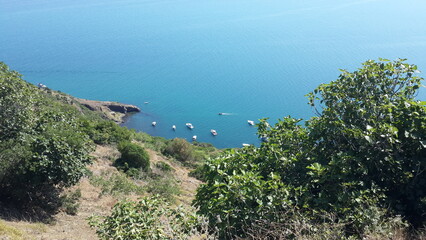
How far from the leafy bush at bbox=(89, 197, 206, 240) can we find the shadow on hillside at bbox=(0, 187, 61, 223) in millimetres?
4929

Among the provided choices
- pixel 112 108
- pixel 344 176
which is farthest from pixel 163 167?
pixel 112 108

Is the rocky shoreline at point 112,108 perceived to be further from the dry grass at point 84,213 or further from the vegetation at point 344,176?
the vegetation at point 344,176

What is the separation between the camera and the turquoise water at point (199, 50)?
2205 inches

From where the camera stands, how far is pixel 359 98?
25.8ft

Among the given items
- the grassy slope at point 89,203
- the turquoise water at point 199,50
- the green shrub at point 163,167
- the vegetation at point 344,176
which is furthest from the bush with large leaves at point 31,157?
the turquoise water at point 199,50

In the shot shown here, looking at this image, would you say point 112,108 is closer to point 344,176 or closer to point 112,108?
point 112,108

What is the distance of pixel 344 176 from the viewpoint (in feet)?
20.2

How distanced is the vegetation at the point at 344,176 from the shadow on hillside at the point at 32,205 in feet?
19.6

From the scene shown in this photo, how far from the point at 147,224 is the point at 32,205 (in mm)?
6676

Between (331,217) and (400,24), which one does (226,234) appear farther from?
(400,24)

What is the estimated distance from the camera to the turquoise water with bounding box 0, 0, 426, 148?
5600 cm

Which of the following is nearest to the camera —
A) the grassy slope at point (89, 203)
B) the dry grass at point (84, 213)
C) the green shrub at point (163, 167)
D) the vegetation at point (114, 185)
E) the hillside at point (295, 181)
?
the hillside at point (295, 181)

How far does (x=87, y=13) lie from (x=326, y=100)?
119615 millimetres

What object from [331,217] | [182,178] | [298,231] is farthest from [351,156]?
[182,178]
